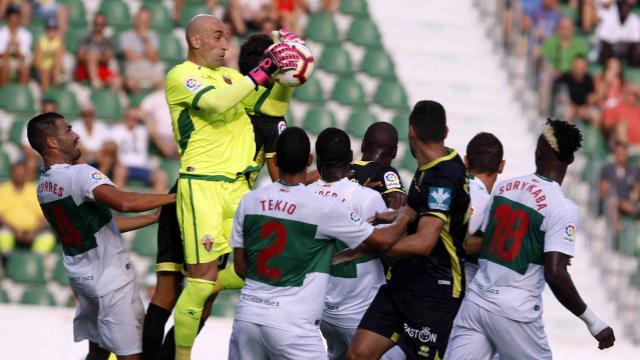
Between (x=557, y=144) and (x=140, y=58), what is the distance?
9465 millimetres

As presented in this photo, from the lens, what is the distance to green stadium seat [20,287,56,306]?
14250 millimetres

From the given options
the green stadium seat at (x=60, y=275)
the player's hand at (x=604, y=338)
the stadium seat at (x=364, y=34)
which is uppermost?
the stadium seat at (x=364, y=34)

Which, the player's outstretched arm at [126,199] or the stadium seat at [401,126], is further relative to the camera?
the stadium seat at [401,126]

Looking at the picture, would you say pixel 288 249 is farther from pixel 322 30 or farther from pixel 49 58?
pixel 322 30

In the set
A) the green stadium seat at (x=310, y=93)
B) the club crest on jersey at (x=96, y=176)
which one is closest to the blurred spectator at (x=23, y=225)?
the green stadium seat at (x=310, y=93)

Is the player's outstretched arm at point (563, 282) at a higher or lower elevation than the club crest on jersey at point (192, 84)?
lower

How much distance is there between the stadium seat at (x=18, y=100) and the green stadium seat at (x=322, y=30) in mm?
3873

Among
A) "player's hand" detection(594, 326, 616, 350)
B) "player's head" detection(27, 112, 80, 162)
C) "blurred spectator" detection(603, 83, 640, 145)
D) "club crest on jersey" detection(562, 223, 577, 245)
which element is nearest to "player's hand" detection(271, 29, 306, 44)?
"player's head" detection(27, 112, 80, 162)

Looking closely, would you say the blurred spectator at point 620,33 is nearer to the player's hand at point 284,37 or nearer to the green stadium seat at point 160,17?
the green stadium seat at point 160,17

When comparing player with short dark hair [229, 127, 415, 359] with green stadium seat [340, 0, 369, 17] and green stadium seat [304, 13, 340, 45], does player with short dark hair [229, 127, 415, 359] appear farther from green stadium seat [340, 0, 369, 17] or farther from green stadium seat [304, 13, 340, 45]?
green stadium seat [340, 0, 369, 17]

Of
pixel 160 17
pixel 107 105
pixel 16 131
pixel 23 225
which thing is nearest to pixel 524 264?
pixel 23 225

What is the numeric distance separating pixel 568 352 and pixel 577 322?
2812 mm

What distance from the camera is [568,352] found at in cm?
1167

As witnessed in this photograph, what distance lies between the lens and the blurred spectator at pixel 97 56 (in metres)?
16.8
